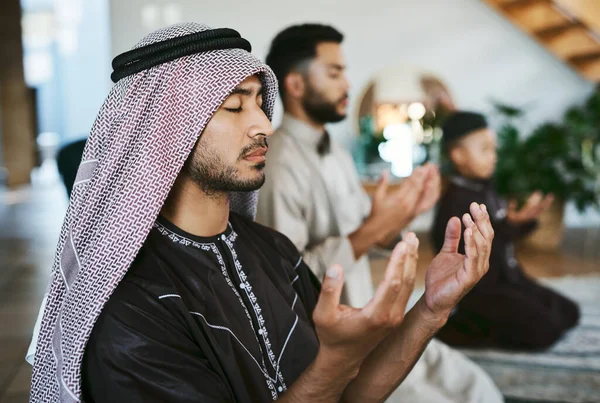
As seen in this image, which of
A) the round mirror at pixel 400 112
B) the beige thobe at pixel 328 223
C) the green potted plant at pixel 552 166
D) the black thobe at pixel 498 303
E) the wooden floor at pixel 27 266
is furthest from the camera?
the round mirror at pixel 400 112

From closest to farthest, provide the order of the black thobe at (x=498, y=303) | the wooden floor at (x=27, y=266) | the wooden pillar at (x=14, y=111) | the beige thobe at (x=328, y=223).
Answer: the beige thobe at (x=328, y=223)
the wooden floor at (x=27, y=266)
the black thobe at (x=498, y=303)
the wooden pillar at (x=14, y=111)

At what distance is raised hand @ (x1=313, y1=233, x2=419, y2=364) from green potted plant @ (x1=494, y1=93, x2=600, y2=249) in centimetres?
524

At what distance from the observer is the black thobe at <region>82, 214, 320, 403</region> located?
115cm

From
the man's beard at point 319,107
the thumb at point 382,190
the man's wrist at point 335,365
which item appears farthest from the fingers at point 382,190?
the man's wrist at point 335,365

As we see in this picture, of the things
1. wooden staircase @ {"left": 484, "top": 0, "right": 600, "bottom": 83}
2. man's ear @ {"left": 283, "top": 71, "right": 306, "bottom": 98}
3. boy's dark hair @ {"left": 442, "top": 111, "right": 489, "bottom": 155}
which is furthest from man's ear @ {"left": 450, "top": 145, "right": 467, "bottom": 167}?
wooden staircase @ {"left": 484, "top": 0, "right": 600, "bottom": 83}

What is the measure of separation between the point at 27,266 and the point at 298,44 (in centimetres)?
406

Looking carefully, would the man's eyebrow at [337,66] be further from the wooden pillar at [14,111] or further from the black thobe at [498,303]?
the wooden pillar at [14,111]

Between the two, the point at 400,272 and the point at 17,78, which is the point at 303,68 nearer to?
the point at 400,272

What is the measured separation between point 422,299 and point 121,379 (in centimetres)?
54

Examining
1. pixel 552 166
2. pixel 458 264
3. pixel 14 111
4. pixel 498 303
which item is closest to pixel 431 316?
pixel 458 264

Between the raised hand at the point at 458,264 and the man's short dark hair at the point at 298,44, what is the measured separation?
4.38 ft

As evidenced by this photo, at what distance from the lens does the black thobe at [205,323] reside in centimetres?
115

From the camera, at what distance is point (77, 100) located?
1029cm

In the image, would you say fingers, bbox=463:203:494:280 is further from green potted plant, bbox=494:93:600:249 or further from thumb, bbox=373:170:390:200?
green potted plant, bbox=494:93:600:249
